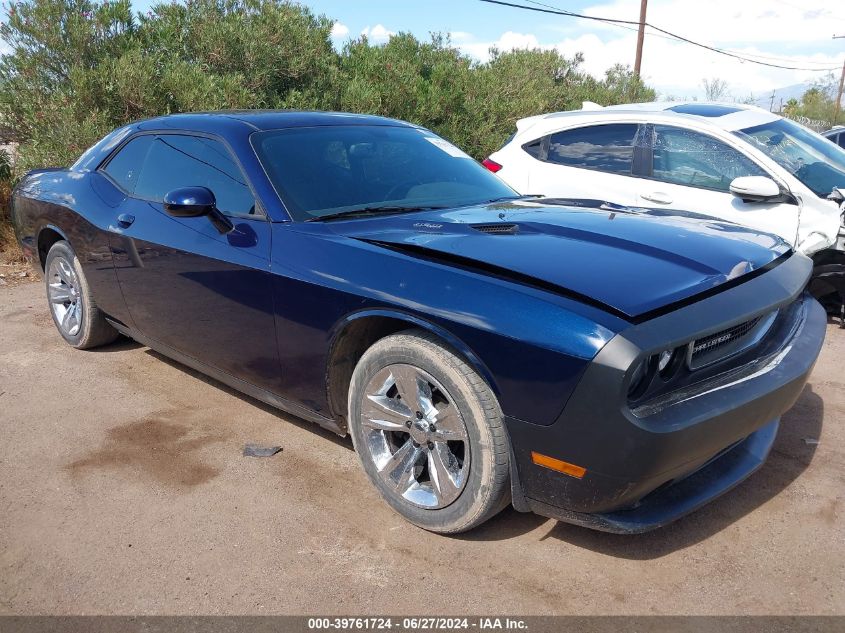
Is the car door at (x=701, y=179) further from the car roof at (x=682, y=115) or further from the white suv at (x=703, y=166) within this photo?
the car roof at (x=682, y=115)

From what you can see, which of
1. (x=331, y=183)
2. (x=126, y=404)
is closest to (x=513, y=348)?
(x=331, y=183)

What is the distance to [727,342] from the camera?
8.79 feet

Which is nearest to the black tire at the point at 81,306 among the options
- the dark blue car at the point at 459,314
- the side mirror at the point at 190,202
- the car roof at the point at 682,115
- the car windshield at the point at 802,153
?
the dark blue car at the point at 459,314

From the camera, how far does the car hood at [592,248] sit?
8.16 ft

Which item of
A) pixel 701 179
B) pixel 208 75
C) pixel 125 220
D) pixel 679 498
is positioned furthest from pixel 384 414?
pixel 208 75

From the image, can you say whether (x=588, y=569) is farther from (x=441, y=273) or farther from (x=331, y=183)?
(x=331, y=183)

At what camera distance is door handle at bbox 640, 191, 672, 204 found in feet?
18.4

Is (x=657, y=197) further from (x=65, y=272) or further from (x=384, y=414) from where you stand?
(x=65, y=272)

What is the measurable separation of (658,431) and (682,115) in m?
4.22

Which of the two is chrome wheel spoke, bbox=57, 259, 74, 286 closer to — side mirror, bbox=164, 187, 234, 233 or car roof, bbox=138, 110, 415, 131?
car roof, bbox=138, 110, 415, 131

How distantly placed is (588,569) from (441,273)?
3.92ft

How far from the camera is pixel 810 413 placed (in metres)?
3.98

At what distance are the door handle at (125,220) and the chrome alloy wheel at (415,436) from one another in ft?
6.55

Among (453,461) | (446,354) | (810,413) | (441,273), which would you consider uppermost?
(441,273)
